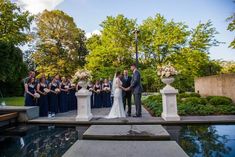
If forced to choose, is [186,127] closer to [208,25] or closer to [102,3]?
[102,3]

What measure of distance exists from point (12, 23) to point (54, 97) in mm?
14283

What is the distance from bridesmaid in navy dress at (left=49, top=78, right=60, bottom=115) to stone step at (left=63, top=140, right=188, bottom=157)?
564 cm

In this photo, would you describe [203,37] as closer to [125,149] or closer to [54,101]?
[54,101]

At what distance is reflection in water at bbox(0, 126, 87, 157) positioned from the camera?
15.0 feet

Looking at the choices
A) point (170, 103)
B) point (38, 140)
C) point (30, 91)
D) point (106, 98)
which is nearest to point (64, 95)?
point (30, 91)

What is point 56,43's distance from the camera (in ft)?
106

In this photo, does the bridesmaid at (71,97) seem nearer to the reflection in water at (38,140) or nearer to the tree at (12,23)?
the reflection in water at (38,140)

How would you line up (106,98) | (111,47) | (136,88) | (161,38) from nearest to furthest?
(136,88)
(106,98)
(111,47)
(161,38)

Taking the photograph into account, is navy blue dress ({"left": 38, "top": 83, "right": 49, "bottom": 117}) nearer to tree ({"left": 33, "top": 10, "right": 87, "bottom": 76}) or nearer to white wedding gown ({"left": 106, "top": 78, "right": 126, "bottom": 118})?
white wedding gown ({"left": 106, "top": 78, "right": 126, "bottom": 118})

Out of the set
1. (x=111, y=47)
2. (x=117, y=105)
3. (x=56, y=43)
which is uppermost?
(x=56, y=43)

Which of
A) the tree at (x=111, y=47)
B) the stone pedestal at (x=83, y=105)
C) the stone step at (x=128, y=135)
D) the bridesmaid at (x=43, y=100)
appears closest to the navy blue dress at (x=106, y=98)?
the bridesmaid at (x=43, y=100)

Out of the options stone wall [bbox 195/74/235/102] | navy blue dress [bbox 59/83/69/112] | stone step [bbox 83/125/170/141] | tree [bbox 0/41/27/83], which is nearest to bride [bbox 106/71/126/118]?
stone step [bbox 83/125/170/141]

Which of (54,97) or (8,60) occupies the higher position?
(8,60)

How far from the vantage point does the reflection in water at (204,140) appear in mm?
4281
